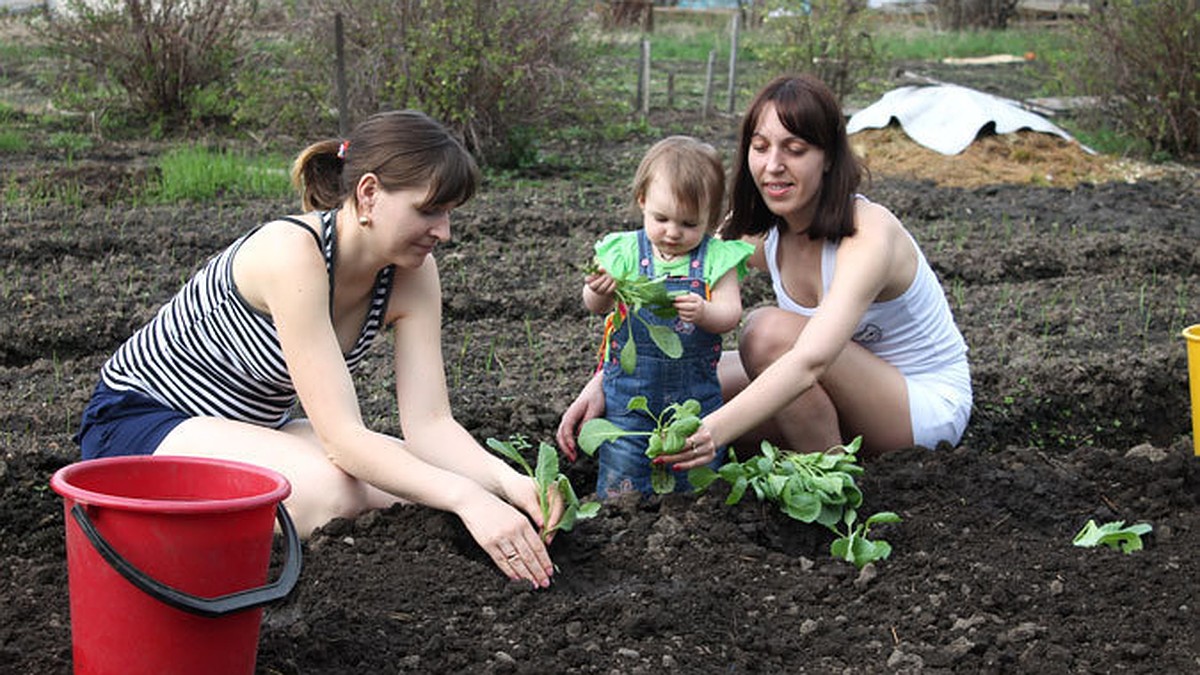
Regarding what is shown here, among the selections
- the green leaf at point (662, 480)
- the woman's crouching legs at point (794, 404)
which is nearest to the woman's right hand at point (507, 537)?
the green leaf at point (662, 480)

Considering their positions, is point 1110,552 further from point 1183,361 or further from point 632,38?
point 632,38

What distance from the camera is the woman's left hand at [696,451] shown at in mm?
3170

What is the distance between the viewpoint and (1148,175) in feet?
31.4

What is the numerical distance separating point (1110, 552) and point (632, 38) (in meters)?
16.6

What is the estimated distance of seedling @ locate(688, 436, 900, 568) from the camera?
3.18 metres

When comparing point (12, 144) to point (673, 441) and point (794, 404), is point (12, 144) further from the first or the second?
point (673, 441)

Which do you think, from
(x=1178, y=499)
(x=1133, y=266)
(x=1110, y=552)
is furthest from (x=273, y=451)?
(x=1133, y=266)

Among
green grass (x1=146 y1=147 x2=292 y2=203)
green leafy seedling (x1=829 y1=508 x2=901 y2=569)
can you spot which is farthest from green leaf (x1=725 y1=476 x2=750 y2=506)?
green grass (x1=146 y1=147 x2=292 y2=203)

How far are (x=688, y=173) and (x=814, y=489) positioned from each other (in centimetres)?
78

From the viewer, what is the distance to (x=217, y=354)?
3215mm

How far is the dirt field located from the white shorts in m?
0.10

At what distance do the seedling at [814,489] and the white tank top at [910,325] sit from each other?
1.77ft

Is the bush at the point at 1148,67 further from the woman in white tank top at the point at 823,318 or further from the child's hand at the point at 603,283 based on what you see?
the child's hand at the point at 603,283

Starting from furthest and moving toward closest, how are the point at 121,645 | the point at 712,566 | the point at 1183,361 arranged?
the point at 1183,361 → the point at 712,566 → the point at 121,645
